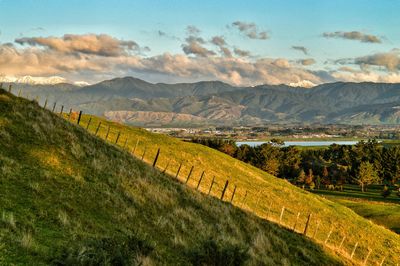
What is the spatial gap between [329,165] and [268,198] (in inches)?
4658

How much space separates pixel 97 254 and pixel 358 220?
5779cm

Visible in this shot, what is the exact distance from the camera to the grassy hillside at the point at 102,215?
1316cm

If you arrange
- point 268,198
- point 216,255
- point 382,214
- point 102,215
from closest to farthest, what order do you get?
point 216,255 < point 102,215 < point 268,198 < point 382,214

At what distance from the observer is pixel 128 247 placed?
14.2m

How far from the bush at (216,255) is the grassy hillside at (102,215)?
5 cm

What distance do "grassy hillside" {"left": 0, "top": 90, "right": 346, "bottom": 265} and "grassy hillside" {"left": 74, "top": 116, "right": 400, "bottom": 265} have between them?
1237 centimetres

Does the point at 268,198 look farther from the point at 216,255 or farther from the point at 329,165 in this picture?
the point at 329,165

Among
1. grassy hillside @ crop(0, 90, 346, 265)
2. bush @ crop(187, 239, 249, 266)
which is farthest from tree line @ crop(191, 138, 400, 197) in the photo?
bush @ crop(187, 239, 249, 266)

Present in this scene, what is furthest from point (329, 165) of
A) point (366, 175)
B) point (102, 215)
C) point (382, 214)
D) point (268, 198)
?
point (102, 215)

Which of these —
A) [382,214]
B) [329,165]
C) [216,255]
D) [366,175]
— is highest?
[366,175]

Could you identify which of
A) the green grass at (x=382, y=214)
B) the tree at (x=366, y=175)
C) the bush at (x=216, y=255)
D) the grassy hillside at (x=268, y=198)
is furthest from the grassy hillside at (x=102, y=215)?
the tree at (x=366, y=175)

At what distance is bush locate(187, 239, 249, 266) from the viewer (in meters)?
17.1

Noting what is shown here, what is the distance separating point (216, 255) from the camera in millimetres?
17391

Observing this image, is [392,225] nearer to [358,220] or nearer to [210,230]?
[358,220]
